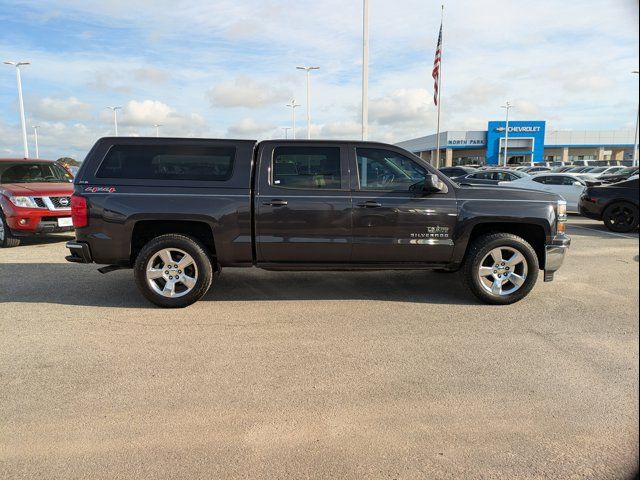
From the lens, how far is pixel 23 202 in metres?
8.76


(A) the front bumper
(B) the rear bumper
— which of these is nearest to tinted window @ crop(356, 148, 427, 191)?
(A) the front bumper

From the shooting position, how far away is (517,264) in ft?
17.8

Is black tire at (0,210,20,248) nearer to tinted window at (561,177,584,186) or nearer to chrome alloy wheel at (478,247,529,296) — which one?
chrome alloy wheel at (478,247,529,296)

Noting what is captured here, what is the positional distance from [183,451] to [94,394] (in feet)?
3.46

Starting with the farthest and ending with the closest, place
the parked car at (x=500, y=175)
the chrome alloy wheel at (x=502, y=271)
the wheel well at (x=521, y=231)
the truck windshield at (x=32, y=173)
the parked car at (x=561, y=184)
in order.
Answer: the parked car at (x=500, y=175) < the parked car at (x=561, y=184) < the truck windshield at (x=32, y=173) < the wheel well at (x=521, y=231) < the chrome alloy wheel at (x=502, y=271)

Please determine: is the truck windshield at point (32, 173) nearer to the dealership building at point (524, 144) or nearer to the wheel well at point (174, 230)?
the wheel well at point (174, 230)

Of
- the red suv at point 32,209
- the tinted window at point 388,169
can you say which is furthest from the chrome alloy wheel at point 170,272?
the red suv at point 32,209

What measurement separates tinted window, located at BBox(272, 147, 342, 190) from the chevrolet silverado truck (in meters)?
0.01

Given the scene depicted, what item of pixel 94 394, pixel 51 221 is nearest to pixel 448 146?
pixel 51 221

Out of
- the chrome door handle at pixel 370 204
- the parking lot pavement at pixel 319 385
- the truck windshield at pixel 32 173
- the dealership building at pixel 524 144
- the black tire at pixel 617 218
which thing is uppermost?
the dealership building at pixel 524 144

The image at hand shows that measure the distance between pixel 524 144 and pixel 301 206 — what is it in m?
70.2

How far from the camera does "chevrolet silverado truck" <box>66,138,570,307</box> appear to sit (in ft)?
17.1

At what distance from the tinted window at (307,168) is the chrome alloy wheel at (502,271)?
1.92 m

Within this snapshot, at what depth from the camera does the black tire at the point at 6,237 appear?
907cm
